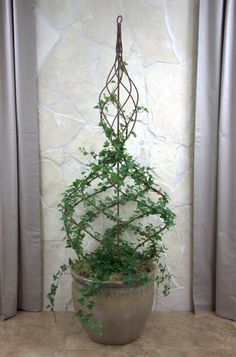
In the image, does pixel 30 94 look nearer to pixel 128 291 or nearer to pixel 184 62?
pixel 184 62

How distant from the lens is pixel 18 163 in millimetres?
2102

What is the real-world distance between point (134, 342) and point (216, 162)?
101cm

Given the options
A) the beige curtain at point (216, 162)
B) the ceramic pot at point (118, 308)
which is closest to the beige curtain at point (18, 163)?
the ceramic pot at point (118, 308)

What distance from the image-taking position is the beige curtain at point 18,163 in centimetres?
201

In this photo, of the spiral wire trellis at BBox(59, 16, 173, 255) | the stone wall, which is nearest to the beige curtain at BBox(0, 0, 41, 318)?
the stone wall

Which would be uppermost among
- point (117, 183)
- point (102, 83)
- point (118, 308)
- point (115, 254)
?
point (102, 83)

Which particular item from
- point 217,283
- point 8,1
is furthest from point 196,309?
point 8,1

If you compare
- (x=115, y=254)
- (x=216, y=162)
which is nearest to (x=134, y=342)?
(x=115, y=254)

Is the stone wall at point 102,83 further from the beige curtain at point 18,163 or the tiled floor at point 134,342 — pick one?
the tiled floor at point 134,342

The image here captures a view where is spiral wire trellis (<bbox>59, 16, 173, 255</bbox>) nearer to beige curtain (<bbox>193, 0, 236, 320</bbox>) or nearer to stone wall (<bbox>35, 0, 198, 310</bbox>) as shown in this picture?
stone wall (<bbox>35, 0, 198, 310</bbox>)

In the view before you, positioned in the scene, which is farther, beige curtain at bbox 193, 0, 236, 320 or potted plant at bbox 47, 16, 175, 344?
beige curtain at bbox 193, 0, 236, 320

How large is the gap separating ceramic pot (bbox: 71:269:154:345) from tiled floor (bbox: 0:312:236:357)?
68 millimetres

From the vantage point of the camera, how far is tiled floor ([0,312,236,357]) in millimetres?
1869

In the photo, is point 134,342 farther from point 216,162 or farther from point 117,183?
point 216,162
